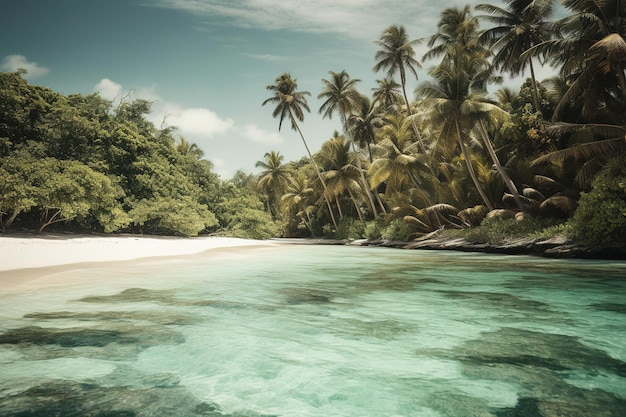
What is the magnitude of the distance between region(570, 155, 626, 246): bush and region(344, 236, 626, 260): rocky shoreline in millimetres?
356

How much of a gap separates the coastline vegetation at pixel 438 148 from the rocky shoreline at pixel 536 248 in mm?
402

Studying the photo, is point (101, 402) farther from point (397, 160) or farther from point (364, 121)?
point (364, 121)

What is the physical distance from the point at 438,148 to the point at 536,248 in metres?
9.36

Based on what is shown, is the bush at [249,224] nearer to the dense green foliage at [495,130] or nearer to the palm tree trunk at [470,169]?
the dense green foliage at [495,130]

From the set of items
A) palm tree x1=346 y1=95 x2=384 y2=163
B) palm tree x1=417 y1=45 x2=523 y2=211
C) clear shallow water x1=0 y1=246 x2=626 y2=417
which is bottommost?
clear shallow water x1=0 y1=246 x2=626 y2=417

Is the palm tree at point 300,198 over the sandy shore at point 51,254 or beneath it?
over

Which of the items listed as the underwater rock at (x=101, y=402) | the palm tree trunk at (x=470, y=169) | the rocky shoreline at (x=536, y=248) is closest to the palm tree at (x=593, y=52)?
the palm tree trunk at (x=470, y=169)

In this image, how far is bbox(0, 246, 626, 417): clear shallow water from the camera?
2.69 meters

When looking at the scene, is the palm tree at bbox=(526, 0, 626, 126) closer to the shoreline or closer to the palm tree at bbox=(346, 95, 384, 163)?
the shoreline

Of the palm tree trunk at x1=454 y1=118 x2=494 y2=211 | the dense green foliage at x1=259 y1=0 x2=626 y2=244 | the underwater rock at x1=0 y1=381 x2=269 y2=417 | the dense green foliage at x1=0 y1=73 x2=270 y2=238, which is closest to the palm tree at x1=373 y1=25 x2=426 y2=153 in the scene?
the dense green foliage at x1=259 y1=0 x2=626 y2=244

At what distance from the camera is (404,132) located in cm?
2616

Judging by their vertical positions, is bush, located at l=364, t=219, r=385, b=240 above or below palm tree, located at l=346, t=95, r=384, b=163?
below

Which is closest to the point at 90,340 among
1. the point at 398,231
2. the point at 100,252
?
the point at 100,252

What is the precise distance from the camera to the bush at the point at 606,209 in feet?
39.9
